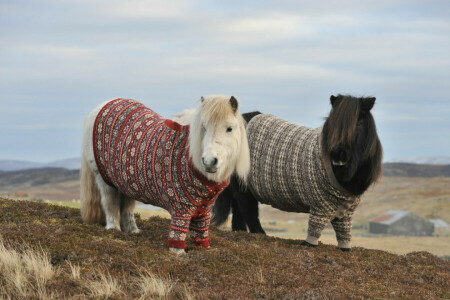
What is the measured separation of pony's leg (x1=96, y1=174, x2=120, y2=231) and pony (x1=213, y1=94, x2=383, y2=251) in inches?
97.7

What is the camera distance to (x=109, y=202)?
26.9 ft

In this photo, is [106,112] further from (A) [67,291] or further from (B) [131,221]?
(A) [67,291]

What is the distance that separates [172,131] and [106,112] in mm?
1591

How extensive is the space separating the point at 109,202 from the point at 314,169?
324cm

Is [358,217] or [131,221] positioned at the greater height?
[131,221]

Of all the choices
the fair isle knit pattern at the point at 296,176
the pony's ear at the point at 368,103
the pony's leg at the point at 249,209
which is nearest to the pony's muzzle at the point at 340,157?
the fair isle knit pattern at the point at 296,176

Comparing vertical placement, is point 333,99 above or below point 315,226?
above

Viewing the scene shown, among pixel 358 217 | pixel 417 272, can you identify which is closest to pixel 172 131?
pixel 417 272

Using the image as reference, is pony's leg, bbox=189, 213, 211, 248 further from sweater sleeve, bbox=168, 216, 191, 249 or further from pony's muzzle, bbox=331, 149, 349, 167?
pony's muzzle, bbox=331, 149, 349, 167

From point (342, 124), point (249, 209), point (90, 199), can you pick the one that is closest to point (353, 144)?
point (342, 124)

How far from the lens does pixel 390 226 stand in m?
21.9

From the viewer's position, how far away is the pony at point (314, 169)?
7492 mm

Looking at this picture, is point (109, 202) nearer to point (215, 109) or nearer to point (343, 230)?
point (215, 109)

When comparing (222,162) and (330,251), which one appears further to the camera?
(330,251)
